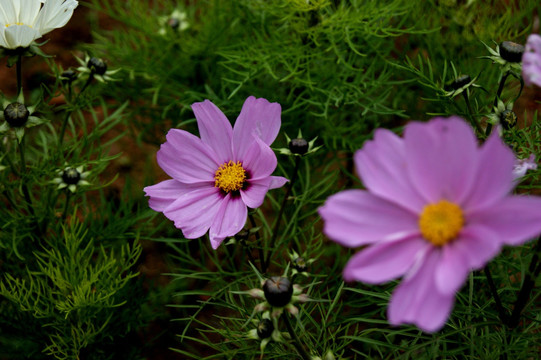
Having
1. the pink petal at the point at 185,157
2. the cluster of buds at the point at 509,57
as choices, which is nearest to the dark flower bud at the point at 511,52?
the cluster of buds at the point at 509,57

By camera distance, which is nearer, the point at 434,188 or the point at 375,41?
the point at 434,188

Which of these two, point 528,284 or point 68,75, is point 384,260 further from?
point 68,75

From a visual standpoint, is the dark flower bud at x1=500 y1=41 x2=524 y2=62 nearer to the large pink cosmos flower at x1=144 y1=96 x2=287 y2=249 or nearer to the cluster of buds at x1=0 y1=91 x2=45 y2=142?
the large pink cosmos flower at x1=144 y1=96 x2=287 y2=249

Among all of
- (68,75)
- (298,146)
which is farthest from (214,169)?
(68,75)

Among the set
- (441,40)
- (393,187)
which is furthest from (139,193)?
(393,187)

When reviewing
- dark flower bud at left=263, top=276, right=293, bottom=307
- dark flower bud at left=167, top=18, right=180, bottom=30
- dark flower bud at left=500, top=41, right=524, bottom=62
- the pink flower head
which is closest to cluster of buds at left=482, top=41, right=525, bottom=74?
dark flower bud at left=500, top=41, right=524, bottom=62

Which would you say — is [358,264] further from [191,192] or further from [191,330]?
[191,330]

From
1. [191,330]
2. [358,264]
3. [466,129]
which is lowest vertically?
[191,330]
